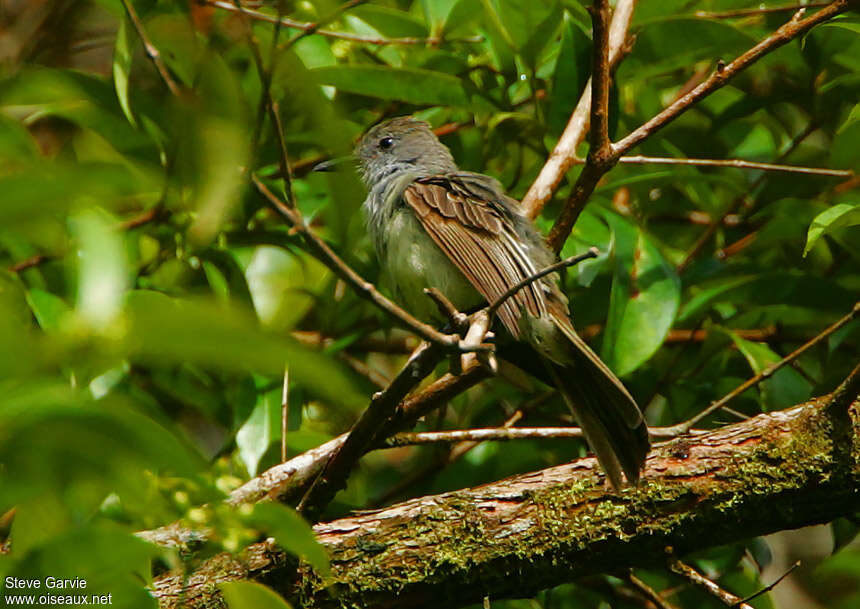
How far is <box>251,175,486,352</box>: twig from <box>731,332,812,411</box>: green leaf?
1.70 meters

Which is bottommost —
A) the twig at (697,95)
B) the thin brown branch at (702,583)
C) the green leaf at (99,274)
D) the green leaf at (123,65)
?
the thin brown branch at (702,583)

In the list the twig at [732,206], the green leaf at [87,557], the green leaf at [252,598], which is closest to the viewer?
the green leaf at [87,557]

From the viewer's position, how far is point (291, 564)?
2695mm

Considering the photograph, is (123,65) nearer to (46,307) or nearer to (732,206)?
(46,307)

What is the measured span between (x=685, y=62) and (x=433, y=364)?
1.81 meters

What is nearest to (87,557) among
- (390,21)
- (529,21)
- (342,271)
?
(342,271)

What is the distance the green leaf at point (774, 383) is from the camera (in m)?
3.42

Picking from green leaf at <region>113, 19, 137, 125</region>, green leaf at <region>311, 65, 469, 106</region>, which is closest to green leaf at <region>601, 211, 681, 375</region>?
green leaf at <region>311, 65, 469, 106</region>

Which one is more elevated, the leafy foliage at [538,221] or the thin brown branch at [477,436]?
the leafy foliage at [538,221]

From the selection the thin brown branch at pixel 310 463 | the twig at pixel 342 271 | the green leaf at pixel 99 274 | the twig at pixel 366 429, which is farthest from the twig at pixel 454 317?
the green leaf at pixel 99 274

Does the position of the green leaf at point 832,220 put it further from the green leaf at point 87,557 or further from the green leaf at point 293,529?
the green leaf at point 87,557

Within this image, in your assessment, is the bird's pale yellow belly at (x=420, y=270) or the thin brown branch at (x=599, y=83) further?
the bird's pale yellow belly at (x=420, y=270)

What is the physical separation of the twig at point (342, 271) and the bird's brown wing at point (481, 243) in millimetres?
1189

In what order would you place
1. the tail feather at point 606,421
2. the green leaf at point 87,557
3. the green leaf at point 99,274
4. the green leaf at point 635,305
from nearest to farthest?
the green leaf at point 99,274
the green leaf at point 87,557
the tail feather at point 606,421
the green leaf at point 635,305
